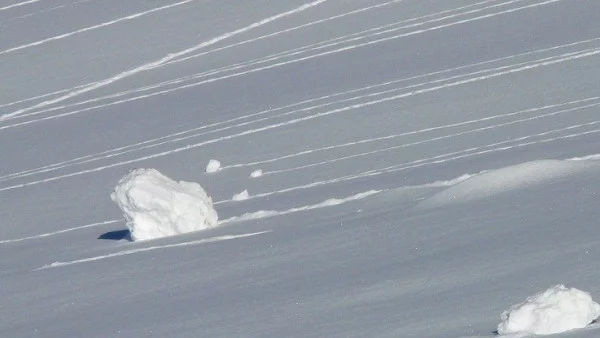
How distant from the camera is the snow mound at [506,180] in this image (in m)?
5.76

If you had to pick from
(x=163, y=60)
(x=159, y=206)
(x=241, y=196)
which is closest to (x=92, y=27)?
(x=163, y=60)

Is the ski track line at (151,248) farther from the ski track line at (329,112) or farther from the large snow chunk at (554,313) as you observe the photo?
the ski track line at (329,112)

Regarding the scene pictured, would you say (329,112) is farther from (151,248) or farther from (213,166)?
(151,248)

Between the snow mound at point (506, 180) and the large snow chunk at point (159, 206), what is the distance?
4.68ft

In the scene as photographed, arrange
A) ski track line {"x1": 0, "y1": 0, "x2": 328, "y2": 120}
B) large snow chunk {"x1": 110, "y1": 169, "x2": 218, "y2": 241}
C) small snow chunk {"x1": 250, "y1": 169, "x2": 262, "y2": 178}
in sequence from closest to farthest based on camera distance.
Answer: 1. large snow chunk {"x1": 110, "y1": 169, "x2": 218, "y2": 241}
2. small snow chunk {"x1": 250, "y1": 169, "x2": 262, "y2": 178}
3. ski track line {"x1": 0, "y1": 0, "x2": 328, "y2": 120}

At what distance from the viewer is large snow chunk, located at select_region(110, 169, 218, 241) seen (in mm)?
6777

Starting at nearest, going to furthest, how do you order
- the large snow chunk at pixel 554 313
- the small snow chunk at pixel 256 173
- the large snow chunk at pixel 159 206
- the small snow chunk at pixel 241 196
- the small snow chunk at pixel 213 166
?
the large snow chunk at pixel 554 313
the large snow chunk at pixel 159 206
the small snow chunk at pixel 241 196
the small snow chunk at pixel 256 173
the small snow chunk at pixel 213 166

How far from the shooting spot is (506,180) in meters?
5.86

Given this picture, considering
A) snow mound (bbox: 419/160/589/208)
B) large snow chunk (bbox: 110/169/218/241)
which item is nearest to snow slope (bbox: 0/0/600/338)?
snow mound (bbox: 419/160/589/208)

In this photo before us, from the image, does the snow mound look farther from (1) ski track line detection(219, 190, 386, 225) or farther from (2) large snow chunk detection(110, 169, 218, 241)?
(2) large snow chunk detection(110, 169, 218, 241)

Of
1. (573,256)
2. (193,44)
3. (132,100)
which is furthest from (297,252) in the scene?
(193,44)

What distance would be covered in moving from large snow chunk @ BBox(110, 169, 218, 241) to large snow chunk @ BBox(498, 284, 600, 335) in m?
3.41

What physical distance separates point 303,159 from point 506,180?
2931 millimetres

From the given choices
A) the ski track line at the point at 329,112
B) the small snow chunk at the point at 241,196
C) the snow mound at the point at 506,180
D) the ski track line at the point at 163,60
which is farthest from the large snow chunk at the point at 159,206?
the ski track line at the point at 163,60
